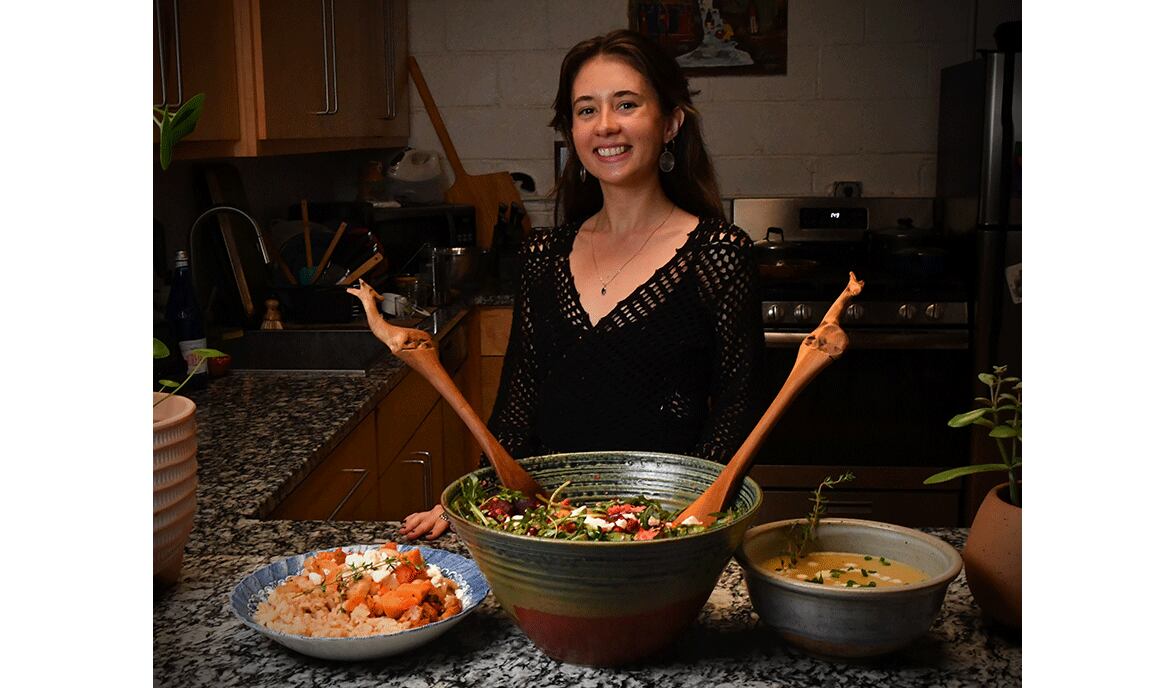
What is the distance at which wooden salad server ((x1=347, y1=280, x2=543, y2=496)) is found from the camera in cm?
97

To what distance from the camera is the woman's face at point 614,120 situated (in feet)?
6.14

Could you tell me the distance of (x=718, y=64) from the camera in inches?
158

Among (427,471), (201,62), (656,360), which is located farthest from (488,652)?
(427,471)

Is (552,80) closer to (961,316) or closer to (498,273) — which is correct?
(498,273)

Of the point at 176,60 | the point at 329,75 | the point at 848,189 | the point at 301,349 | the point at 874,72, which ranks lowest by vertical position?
the point at 301,349

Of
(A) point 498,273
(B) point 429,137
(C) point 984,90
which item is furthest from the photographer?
(B) point 429,137

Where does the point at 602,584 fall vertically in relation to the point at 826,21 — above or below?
below

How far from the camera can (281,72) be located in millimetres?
2557

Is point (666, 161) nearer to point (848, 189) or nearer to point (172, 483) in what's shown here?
point (172, 483)

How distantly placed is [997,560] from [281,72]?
2.03 metres

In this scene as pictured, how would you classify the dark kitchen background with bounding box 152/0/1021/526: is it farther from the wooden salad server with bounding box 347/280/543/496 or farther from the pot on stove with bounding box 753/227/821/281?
the wooden salad server with bounding box 347/280/543/496

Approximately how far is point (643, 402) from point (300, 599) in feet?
3.06

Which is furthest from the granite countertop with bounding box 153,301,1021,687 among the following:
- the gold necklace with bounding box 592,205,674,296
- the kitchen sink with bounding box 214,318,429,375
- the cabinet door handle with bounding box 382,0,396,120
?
the cabinet door handle with bounding box 382,0,396,120

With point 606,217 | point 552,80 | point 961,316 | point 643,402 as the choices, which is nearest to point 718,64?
point 552,80
